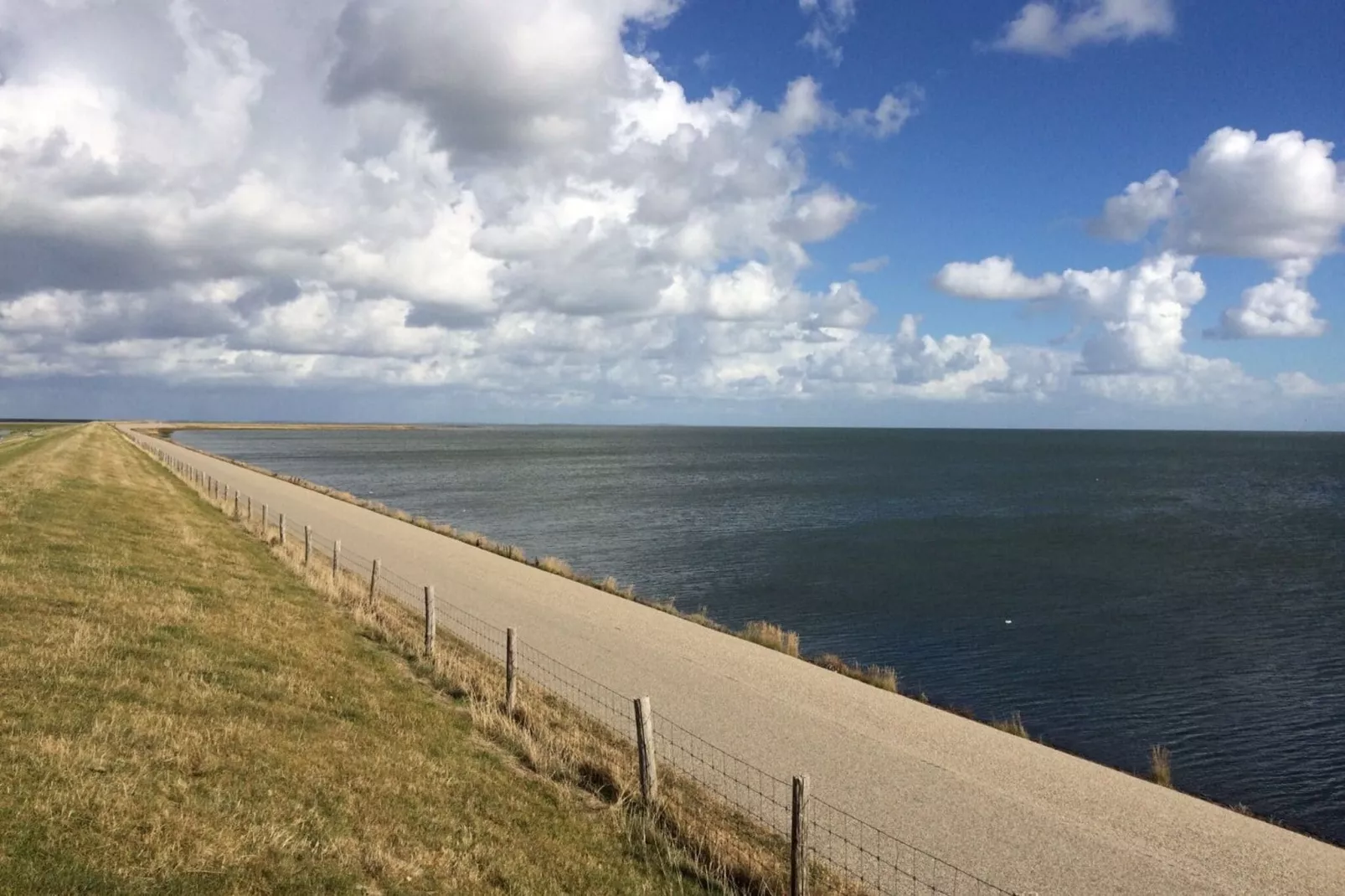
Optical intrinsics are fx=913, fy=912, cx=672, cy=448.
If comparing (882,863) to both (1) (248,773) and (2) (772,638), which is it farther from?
(2) (772,638)

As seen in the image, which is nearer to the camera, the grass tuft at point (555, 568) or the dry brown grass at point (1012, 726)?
the dry brown grass at point (1012, 726)

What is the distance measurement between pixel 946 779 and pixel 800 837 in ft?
17.0

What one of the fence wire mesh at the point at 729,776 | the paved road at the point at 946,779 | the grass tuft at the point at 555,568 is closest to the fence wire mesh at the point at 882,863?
the paved road at the point at 946,779

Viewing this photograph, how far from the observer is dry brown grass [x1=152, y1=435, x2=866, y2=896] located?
945 cm

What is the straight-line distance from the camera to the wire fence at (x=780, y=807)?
9453mm

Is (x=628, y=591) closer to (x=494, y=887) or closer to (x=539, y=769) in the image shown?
(x=539, y=769)

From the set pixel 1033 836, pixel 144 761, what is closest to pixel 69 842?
pixel 144 761

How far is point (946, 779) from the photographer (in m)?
12.9

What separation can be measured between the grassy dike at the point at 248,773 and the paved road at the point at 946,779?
3.66 m

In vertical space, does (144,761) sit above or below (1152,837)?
above

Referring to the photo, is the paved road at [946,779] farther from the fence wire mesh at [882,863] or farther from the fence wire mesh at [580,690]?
the fence wire mesh at [580,690]

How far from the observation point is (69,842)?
7.23m

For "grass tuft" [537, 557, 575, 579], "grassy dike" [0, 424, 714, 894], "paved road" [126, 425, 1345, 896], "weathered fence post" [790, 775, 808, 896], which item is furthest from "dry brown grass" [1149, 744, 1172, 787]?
"grass tuft" [537, 557, 575, 579]

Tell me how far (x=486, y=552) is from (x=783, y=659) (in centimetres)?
1769
